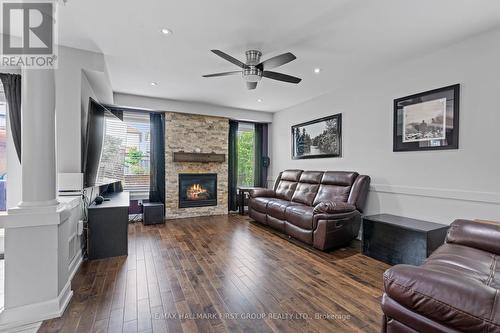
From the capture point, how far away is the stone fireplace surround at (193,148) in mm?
5141

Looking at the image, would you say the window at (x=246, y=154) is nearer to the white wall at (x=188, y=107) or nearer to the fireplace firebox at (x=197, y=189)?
the white wall at (x=188, y=107)

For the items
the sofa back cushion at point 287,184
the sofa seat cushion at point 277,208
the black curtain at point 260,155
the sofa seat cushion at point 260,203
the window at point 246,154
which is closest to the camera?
the sofa seat cushion at point 277,208

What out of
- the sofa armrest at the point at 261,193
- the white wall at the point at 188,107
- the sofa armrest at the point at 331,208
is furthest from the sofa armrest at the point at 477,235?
the white wall at the point at 188,107

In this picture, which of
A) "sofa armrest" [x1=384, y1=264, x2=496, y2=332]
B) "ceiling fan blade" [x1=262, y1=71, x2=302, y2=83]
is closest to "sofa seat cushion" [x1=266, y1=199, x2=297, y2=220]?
"ceiling fan blade" [x1=262, y1=71, x2=302, y2=83]

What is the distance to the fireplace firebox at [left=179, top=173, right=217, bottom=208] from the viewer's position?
5289 millimetres

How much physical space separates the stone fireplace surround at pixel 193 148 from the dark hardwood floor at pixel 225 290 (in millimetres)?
1769

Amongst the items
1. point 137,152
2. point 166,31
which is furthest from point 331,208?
point 137,152

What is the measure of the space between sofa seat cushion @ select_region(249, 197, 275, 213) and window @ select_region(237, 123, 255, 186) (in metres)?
1.43

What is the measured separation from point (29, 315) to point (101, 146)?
7.31 ft

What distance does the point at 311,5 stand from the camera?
6.64ft

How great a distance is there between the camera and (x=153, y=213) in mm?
4625

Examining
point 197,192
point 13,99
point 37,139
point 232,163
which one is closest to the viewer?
point 37,139

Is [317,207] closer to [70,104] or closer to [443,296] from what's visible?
[443,296]

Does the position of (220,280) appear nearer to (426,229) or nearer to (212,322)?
(212,322)
